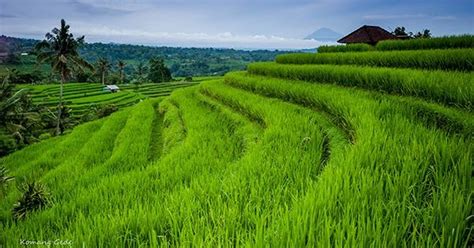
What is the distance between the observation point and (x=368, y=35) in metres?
18.6

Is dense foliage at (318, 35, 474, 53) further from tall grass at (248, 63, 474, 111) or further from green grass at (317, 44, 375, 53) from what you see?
tall grass at (248, 63, 474, 111)

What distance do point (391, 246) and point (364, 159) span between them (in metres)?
1.47

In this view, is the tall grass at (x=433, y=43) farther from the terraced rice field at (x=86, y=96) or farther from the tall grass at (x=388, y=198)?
the terraced rice field at (x=86, y=96)

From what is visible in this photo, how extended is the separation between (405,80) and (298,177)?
470cm

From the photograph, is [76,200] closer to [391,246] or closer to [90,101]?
[391,246]

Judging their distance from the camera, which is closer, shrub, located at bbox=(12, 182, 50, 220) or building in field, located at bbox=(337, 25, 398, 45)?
shrub, located at bbox=(12, 182, 50, 220)

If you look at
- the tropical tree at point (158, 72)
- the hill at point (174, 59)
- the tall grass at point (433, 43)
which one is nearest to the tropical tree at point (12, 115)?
the tall grass at point (433, 43)

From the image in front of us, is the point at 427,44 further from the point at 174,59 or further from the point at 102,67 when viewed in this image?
the point at 174,59

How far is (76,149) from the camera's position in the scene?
12.7m

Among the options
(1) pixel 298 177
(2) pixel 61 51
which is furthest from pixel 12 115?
(1) pixel 298 177

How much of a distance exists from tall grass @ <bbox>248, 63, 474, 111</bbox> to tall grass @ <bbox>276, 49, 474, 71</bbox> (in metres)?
0.85

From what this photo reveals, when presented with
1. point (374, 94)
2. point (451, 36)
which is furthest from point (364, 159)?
point (451, 36)

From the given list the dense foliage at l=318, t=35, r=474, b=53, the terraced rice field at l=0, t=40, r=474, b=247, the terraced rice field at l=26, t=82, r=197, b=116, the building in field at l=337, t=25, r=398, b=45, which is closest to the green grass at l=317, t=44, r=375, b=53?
the dense foliage at l=318, t=35, r=474, b=53

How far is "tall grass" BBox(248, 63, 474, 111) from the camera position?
5398mm
